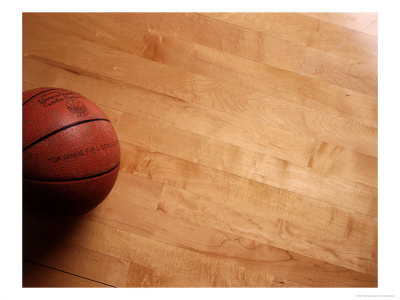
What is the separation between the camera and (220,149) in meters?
1.30

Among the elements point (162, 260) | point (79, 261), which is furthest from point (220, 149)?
point (79, 261)

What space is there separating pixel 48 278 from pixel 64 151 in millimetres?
605

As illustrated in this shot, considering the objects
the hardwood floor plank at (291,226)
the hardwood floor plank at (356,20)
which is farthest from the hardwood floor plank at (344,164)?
the hardwood floor plank at (356,20)

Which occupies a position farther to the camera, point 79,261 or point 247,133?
point 247,133

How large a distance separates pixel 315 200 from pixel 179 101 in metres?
0.69

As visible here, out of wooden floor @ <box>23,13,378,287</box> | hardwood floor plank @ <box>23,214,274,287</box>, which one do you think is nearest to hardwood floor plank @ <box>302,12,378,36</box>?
wooden floor @ <box>23,13,378,287</box>

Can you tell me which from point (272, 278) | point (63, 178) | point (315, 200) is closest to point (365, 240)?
point (315, 200)

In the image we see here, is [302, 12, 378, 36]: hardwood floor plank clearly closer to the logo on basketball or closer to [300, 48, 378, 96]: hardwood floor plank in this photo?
[300, 48, 378, 96]: hardwood floor plank

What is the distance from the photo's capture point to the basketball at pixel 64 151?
2.85 feet

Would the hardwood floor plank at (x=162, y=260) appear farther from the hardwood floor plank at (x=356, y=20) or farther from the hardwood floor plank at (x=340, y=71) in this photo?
the hardwood floor plank at (x=356, y=20)

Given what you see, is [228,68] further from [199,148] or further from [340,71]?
[340,71]

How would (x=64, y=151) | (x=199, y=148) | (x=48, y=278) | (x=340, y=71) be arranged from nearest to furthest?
(x=64, y=151) < (x=48, y=278) < (x=199, y=148) < (x=340, y=71)

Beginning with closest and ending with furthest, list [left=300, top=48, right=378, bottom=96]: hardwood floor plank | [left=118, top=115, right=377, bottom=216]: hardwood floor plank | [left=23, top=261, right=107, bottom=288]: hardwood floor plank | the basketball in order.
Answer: the basketball
[left=23, top=261, right=107, bottom=288]: hardwood floor plank
[left=118, top=115, right=377, bottom=216]: hardwood floor plank
[left=300, top=48, right=378, bottom=96]: hardwood floor plank

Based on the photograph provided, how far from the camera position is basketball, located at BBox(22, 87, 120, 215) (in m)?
0.87
